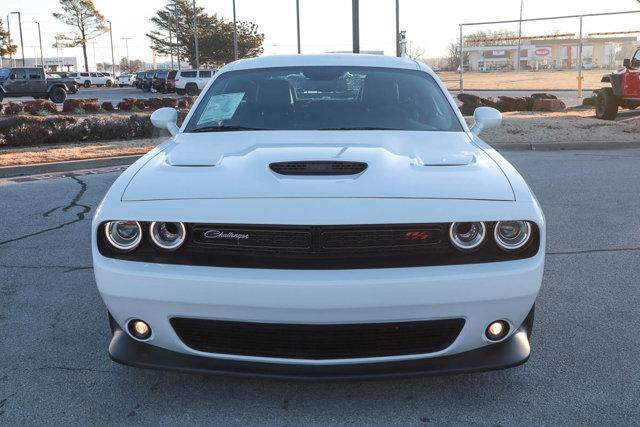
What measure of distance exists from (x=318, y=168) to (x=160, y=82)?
4376 cm

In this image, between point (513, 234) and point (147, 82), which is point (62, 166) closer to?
point (513, 234)

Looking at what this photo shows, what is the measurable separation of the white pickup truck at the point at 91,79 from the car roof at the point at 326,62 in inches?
2410

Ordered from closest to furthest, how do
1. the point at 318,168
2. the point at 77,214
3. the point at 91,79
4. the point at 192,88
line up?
the point at 318,168
the point at 77,214
the point at 192,88
the point at 91,79

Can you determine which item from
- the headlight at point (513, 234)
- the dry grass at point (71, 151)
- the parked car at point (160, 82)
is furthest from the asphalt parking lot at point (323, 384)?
the parked car at point (160, 82)

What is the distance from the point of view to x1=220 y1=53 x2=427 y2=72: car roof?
4289 millimetres

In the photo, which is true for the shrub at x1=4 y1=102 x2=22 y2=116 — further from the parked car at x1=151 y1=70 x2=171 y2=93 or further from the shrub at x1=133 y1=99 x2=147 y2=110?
the parked car at x1=151 y1=70 x2=171 y2=93

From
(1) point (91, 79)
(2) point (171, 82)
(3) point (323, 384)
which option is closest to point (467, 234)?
(3) point (323, 384)

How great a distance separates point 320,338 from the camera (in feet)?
8.14

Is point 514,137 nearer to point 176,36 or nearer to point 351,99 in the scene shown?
point 351,99

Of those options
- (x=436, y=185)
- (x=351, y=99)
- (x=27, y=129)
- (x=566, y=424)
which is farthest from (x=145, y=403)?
(x=27, y=129)

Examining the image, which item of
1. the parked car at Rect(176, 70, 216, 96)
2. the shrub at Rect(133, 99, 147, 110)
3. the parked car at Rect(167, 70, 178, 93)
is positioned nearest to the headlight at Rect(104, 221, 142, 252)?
the shrub at Rect(133, 99, 147, 110)

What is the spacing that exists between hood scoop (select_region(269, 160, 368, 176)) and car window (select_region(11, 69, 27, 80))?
34856 mm

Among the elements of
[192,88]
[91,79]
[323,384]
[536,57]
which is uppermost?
[536,57]

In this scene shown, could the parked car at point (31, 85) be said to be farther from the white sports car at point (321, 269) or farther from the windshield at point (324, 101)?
the white sports car at point (321, 269)
